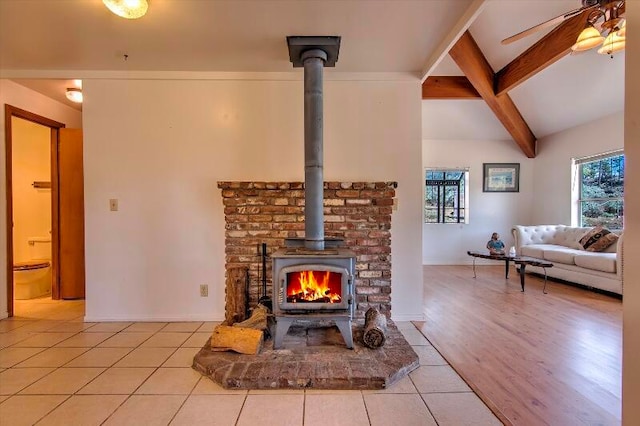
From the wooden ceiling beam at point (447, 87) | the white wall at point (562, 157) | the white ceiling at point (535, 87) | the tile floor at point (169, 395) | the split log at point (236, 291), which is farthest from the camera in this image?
the wooden ceiling beam at point (447, 87)

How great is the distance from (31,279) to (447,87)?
239 inches

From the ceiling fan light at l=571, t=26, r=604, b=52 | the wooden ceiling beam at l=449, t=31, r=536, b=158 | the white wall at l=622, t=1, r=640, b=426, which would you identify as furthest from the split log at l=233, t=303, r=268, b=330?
the wooden ceiling beam at l=449, t=31, r=536, b=158

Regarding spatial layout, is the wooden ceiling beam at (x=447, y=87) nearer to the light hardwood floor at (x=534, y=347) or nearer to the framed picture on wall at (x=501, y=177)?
the framed picture on wall at (x=501, y=177)

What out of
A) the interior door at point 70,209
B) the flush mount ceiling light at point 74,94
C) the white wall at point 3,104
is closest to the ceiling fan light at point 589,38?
the flush mount ceiling light at point 74,94

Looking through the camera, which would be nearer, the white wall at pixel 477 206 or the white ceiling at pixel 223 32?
the white ceiling at pixel 223 32

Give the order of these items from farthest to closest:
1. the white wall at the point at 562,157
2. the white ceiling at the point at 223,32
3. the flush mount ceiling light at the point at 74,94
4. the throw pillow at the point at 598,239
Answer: the white wall at the point at 562,157
the throw pillow at the point at 598,239
the flush mount ceiling light at the point at 74,94
the white ceiling at the point at 223,32

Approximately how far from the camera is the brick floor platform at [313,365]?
1.77m

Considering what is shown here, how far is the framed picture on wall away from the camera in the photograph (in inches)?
236

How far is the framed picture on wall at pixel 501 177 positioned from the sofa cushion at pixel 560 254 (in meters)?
1.60

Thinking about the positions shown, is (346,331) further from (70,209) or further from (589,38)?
(70,209)

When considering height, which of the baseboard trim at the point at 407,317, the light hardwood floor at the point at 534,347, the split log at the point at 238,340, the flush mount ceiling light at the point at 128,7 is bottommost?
the light hardwood floor at the point at 534,347

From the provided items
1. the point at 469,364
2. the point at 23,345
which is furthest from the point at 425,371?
the point at 23,345

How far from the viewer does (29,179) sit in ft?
13.4

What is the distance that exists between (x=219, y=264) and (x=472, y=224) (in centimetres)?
501
